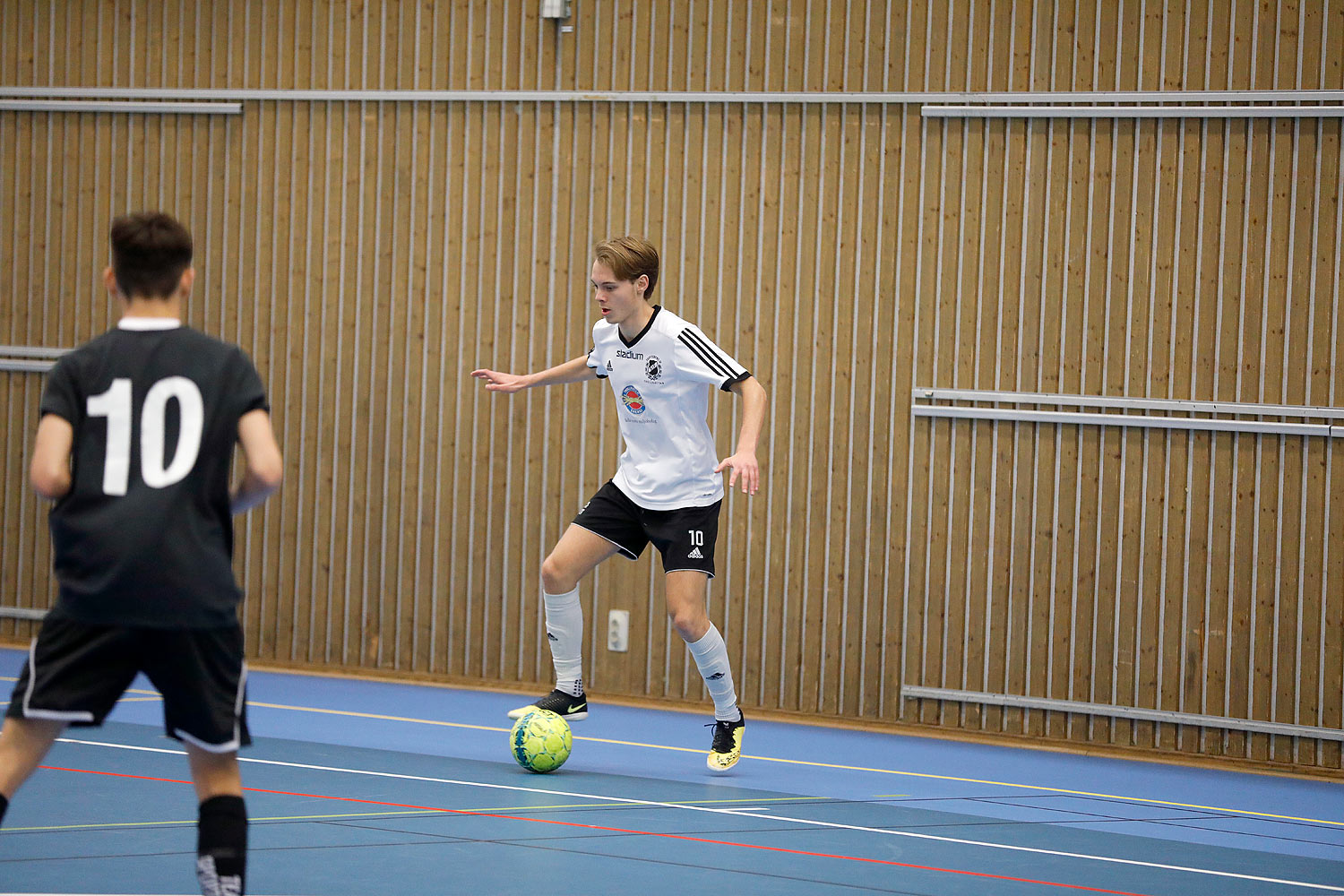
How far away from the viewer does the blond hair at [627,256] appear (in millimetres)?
6277

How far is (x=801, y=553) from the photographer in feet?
28.3

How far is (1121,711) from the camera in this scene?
8000 mm

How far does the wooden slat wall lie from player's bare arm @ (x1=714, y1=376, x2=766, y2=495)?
237 centimetres

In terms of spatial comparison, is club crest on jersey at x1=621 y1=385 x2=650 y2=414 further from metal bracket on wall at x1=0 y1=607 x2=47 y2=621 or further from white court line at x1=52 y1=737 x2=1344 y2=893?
metal bracket on wall at x1=0 y1=607 x2=47 y2=621

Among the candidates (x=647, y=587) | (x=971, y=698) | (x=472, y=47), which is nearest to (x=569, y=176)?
(x=472, y=47)

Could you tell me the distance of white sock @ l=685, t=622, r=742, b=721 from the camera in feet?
21.2

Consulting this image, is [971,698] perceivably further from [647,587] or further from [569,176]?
[569,176]

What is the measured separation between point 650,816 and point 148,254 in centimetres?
301

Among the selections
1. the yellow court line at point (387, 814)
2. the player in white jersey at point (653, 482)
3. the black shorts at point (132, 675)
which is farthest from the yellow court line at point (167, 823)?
the black shorts at point (132, 675)

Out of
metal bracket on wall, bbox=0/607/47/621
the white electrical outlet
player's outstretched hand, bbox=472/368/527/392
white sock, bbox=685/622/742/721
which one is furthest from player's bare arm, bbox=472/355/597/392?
metal bracket on wall, bbox=0/607/47/621

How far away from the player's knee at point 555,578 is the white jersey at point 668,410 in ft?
1.36

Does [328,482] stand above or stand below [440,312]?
below

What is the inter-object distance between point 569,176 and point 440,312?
1114 millimetres

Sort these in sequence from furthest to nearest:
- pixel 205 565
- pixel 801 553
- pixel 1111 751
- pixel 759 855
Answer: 1. pixel 801 553
2. pixel 1111 751
3. pixel 759 855
4. pixel 205 565
